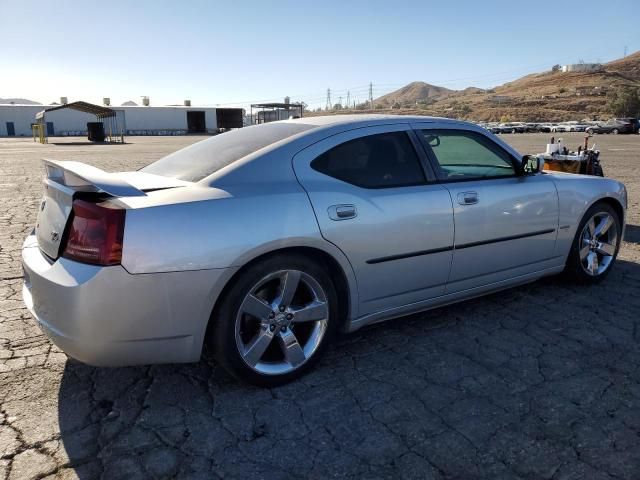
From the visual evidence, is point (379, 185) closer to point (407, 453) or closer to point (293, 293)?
point (293, 293)

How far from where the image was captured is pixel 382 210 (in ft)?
10.2

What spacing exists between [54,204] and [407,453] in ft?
7.38

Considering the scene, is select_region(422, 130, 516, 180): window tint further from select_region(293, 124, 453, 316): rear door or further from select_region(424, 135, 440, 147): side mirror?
select_region(293, 124, 453, 316): rear door

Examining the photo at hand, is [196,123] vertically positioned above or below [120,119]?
below

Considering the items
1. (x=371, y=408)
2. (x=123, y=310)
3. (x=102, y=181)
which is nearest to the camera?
(x=123, y=310)

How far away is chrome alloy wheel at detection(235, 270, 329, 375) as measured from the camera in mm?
2775

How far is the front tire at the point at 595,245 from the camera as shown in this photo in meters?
4.42

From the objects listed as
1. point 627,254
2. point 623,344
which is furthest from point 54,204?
point 627,254

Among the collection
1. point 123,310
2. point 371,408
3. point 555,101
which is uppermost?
→ point 555,101

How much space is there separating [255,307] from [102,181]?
1006 millimetres

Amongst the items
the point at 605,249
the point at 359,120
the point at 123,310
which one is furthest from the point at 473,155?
the point at 123,310

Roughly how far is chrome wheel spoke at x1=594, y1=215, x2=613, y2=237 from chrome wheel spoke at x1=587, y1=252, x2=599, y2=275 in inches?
7.8

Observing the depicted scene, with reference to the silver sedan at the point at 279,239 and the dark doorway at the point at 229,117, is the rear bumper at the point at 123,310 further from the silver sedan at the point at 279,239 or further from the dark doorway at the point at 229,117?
the dark doorway at the point at 229,117

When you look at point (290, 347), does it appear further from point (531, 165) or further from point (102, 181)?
point (531, 165)
